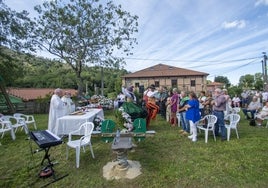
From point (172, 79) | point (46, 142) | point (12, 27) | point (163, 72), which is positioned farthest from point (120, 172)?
point (163, 72)

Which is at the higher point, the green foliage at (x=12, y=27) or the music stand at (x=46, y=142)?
the green foliage at (x=12, y=27)

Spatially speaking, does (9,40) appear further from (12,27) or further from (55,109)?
(55,109)

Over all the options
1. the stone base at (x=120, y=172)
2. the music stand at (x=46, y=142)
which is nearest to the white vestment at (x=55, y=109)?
the music stand at (x=46, y=142)

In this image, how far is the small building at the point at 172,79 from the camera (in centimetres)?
3453

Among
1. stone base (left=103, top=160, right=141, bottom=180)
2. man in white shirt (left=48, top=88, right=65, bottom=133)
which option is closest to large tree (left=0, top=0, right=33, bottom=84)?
man in white shirt (left=48, top=88, right=65, bottom=133)

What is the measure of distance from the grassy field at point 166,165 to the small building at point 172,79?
95.2ft

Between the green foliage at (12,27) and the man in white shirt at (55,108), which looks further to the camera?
the green foliage at (12,27)

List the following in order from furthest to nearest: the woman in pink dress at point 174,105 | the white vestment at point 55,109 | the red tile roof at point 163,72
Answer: the red tile roof at point 163,72, the woman in pink dress at point 174,105, the white vestment at point 55,109

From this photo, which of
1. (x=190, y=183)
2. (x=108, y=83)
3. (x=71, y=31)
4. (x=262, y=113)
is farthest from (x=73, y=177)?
(x=108, y=83)

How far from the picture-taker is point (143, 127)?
15.3 feet

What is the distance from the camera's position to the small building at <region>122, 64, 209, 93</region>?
113 ft

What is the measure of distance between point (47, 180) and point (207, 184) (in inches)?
112

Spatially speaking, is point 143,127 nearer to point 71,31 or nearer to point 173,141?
point 173,141

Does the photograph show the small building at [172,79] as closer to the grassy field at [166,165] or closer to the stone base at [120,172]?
the grassy field at [166,165]
